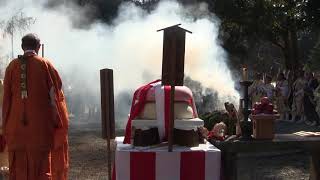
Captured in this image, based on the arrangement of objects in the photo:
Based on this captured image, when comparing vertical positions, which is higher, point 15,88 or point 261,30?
point 261,30

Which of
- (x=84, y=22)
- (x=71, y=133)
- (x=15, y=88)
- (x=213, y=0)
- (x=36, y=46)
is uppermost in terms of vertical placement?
(x=213, y=0)

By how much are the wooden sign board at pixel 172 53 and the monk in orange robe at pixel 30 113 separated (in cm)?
133

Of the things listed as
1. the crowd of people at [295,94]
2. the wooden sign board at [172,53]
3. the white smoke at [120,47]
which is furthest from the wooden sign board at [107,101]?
the white smoke at [120,47]

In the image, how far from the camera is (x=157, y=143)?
446 cm

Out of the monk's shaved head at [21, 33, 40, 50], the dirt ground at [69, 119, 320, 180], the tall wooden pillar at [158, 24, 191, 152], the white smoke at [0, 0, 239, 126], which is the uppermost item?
the white smoke at [0, 0, 239, 126]

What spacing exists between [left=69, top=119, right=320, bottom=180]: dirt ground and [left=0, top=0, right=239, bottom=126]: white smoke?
7341 mm

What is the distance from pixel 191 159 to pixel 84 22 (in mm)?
15627

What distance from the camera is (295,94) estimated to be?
14914 mm

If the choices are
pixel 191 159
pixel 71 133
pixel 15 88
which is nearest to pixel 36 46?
pixel 15 88

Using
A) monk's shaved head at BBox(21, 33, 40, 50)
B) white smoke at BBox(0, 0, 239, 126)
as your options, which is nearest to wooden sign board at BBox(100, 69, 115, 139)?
monk's shaved head at BBox(21, 33, 40, 50)

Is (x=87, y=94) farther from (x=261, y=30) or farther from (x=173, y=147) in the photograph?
(x=173, y=147)

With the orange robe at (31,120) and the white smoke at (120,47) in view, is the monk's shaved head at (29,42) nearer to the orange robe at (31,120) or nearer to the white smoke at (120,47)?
the orange robe at (31,120)

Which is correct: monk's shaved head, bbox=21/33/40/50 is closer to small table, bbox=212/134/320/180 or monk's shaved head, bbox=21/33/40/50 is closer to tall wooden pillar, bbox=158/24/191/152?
tall wooden pillar, bbox=158/24/191/152

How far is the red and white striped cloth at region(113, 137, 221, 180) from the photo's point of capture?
Answer: 425cm
